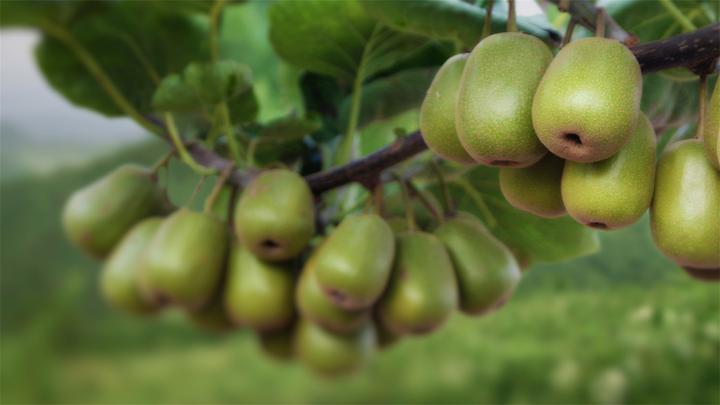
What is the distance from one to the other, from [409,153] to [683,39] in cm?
15

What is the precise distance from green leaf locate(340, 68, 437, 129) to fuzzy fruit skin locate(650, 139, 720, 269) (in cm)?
21

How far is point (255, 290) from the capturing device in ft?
1.49

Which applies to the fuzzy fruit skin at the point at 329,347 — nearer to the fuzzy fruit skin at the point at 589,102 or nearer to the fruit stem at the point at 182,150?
the fruit stem at the point at 182,150

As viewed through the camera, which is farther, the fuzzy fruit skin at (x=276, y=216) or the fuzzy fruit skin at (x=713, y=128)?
the fuzzy fruit skin at (x=276, y=216)

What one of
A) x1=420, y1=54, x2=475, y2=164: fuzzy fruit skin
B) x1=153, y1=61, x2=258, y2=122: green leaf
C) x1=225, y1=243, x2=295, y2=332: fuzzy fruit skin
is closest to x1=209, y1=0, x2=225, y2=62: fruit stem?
x1=153, y1=61, x2=258, y2=122: green leaf

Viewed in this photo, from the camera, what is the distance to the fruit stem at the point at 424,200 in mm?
464

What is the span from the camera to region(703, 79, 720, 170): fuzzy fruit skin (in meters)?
0.26

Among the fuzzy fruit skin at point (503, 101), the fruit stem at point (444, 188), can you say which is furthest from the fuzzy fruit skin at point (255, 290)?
the fuzzy fruit skin at point (503, 101)

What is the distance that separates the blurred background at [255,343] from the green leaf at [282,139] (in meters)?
0.06

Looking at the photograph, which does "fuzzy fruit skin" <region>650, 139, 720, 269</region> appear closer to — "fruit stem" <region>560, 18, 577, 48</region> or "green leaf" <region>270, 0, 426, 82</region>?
"fruit stem" <region>560, 18, 577, 48</region>

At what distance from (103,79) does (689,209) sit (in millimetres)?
409

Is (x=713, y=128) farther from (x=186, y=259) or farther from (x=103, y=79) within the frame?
(x=103, y=79)

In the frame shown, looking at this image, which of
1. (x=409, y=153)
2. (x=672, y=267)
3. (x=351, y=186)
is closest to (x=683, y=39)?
(x=409, y=153)

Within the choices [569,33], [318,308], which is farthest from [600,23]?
[318,308]
